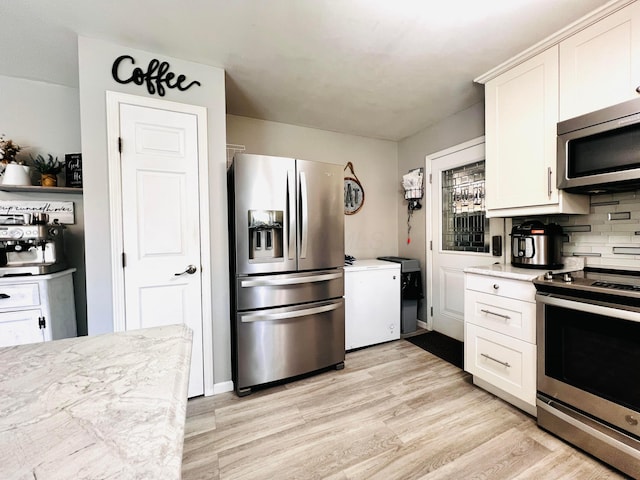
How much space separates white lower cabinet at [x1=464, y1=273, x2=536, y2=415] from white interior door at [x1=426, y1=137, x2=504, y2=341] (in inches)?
33.5

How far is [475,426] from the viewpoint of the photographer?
171 centimetres

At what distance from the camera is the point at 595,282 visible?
1.52 m

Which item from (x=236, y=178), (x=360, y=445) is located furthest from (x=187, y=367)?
(x=236, y=178)

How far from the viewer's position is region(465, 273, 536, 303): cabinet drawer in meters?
1.74

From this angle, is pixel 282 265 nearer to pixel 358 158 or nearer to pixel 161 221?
pixel 161 221

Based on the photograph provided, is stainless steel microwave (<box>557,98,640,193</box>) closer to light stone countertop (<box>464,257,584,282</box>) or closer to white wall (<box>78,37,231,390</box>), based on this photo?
light stone countertop (<box>464,257,584,282</box>)

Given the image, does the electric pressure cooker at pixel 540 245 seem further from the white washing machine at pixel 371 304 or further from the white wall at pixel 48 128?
the white wall at pixel 48 128

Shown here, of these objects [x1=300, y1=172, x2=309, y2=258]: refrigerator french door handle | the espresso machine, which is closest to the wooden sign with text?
the espresso machine

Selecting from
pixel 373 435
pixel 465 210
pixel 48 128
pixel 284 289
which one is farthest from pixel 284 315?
pixel 48 128

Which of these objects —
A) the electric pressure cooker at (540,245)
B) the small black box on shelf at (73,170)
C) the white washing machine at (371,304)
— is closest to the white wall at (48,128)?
the small black box on shelf at (73,170)

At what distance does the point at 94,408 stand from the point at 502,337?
221 centimetres

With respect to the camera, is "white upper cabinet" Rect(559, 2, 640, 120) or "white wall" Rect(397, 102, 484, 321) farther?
"white wall" Rect(397, 102, 484, 321)

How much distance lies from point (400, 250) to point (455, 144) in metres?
1.51

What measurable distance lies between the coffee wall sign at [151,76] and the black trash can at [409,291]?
2716 millimetres
